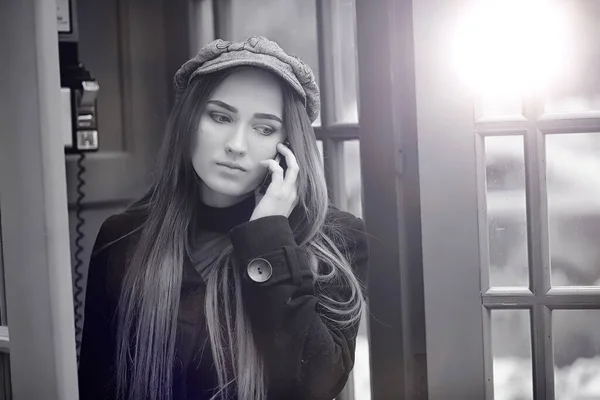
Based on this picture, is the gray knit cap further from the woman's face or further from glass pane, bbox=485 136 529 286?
glass pane, bbox=485 136 529 286

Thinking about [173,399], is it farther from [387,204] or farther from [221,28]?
[221,28]

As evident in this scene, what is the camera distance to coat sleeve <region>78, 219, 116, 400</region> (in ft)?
5.38

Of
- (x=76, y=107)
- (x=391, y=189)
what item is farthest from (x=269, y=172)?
(x=76, y=107)

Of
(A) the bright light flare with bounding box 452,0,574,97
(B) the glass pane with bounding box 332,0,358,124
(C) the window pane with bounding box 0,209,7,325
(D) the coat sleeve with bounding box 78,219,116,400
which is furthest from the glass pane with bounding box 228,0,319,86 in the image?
(C) the window pane with bounding box 0,209,7,325

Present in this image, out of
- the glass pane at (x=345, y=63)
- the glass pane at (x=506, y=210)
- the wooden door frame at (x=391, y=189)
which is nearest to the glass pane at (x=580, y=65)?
the glass pane at (x=506, y=210)

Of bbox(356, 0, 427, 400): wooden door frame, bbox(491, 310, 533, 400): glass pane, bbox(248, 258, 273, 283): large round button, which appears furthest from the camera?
bbox(491, 310, 533, 400): glass pane

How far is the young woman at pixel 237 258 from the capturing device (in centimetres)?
154

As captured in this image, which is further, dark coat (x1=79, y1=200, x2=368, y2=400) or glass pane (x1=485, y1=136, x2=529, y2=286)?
glass pane (x1=485, y1=136, x2=529, y2=286)

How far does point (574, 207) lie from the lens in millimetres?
1693

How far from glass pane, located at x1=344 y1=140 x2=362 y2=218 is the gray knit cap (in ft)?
0.37

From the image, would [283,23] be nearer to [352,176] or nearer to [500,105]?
[352,176]

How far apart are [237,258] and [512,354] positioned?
0.68 metres

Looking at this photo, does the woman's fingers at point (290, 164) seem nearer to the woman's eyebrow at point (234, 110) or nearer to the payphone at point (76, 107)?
the woman's eyebrow at point (234, 110)

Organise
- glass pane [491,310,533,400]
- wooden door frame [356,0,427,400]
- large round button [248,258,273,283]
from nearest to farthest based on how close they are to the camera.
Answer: large round button [248,258,273,283] < wooden door frame [356,0,427,400] < glass pane [491,310,533,400]
